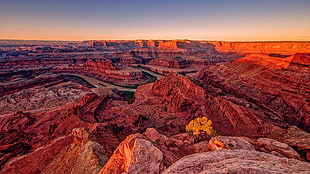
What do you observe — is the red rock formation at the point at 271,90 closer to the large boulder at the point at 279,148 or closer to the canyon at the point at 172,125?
the canyon at the point at 172,125

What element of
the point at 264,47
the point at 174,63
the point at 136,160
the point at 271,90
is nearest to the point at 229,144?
the point at 136,160

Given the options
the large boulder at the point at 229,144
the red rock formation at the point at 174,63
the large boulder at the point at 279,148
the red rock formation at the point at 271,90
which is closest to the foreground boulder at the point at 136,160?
the large boulder at the point at 229,144

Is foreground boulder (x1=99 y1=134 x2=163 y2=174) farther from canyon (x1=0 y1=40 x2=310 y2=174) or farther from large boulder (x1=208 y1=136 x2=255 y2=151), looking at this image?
large boulder (x1=208 y1=136 x2=255 y2=151)

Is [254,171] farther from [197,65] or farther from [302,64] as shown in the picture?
[197,65]

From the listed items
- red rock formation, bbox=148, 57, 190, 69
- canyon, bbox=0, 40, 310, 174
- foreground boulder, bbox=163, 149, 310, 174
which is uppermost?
red rock formation, bbox=148, 57, 190, 69

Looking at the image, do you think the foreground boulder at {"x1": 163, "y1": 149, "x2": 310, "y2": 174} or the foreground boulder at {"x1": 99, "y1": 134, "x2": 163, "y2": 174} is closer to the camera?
the foreground boulder at {"x1": 163, "y1": 149, "x2": 310, "y2": 174}

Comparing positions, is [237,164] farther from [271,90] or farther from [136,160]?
[271,90]

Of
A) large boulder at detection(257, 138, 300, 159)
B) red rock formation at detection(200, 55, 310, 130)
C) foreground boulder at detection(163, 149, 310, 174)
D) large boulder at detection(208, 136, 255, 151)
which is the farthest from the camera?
red rock formation at detection(200, 55, 310, 130)

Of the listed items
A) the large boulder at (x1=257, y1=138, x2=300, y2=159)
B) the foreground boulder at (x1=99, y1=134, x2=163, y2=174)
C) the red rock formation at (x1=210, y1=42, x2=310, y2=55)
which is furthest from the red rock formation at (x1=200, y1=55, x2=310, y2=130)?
the red rock formation at (x1=210, y1=42, x2=310, y2=55)

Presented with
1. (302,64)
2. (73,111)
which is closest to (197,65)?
(302,64)
